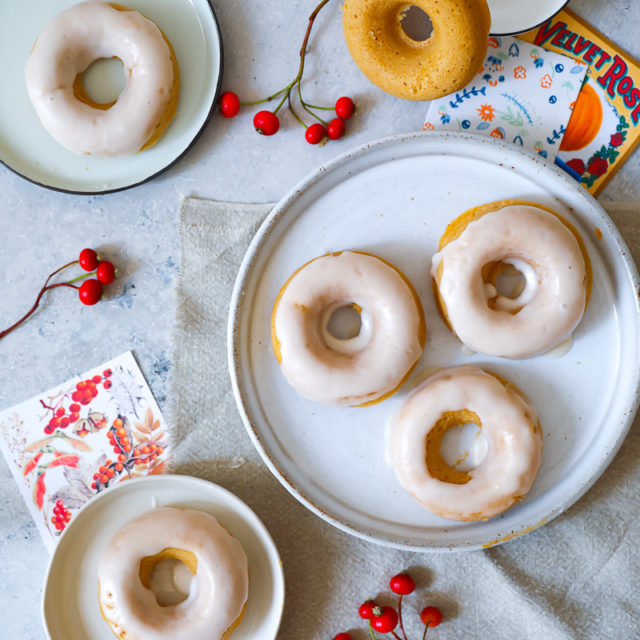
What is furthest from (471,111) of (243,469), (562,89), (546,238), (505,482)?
(243,469)

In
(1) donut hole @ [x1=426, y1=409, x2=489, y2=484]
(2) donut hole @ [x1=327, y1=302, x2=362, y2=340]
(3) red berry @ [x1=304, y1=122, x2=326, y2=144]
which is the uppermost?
(3) red berry @ [x1=304, y1=122, x2=326, y2=144]

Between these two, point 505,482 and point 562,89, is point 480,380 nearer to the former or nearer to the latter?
point 505,482

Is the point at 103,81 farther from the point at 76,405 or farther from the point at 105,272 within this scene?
the point at 76,405

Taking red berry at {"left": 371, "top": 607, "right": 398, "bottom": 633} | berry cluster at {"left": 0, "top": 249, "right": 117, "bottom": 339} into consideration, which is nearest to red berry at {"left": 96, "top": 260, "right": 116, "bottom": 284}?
berry cluster at {"left": 0, "top": 249, "right": 117, "bottom": 339}

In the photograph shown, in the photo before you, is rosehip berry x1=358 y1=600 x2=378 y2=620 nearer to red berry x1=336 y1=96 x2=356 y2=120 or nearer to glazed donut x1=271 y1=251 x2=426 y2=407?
glazed donut x1=271 y1=251 x2=426 y2=407

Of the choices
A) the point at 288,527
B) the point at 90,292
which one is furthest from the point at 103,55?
the point at 288,527
